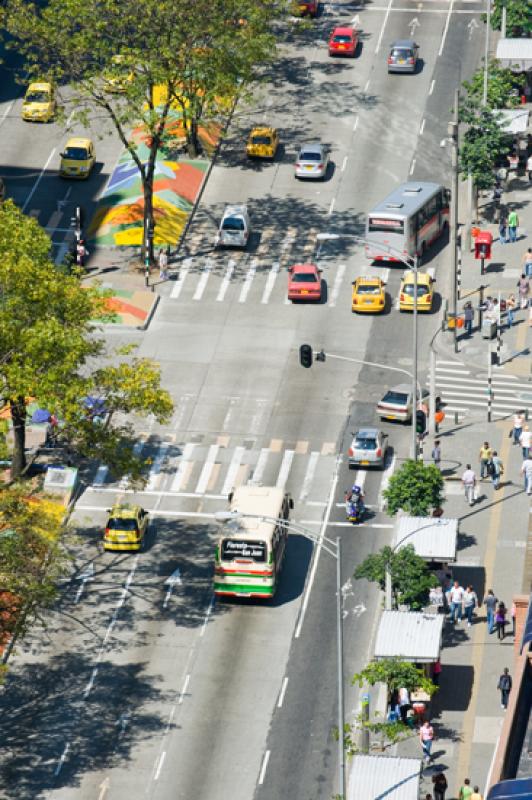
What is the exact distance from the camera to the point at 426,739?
260 feet

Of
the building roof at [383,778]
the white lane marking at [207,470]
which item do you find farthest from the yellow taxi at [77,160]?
the building roof at [383,778]

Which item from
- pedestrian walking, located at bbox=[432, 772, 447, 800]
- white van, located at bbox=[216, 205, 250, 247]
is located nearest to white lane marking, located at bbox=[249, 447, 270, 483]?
white van, located at bbox=[216, 205, 250, 247]

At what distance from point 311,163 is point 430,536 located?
41393mm

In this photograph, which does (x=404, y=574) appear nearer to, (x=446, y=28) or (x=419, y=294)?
(x=419, y=294)

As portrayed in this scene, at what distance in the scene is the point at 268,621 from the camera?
88500mm

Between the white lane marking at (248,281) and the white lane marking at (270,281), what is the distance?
0.89 meters

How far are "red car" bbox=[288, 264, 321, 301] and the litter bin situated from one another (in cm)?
871

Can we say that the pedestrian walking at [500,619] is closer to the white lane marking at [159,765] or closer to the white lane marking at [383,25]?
the white lane marking at [159,765]

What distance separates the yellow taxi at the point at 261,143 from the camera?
127438 millimetres

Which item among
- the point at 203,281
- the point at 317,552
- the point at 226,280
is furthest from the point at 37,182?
the point at 317,552

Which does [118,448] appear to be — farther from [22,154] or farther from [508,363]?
[22,154]

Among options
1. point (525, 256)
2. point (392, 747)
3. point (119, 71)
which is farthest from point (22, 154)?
point (392, 747)

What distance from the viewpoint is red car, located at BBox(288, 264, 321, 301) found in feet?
371

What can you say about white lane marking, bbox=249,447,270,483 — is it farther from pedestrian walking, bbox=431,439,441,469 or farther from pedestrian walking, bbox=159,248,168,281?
pedestrian walking, bbox=159,248,168,281
